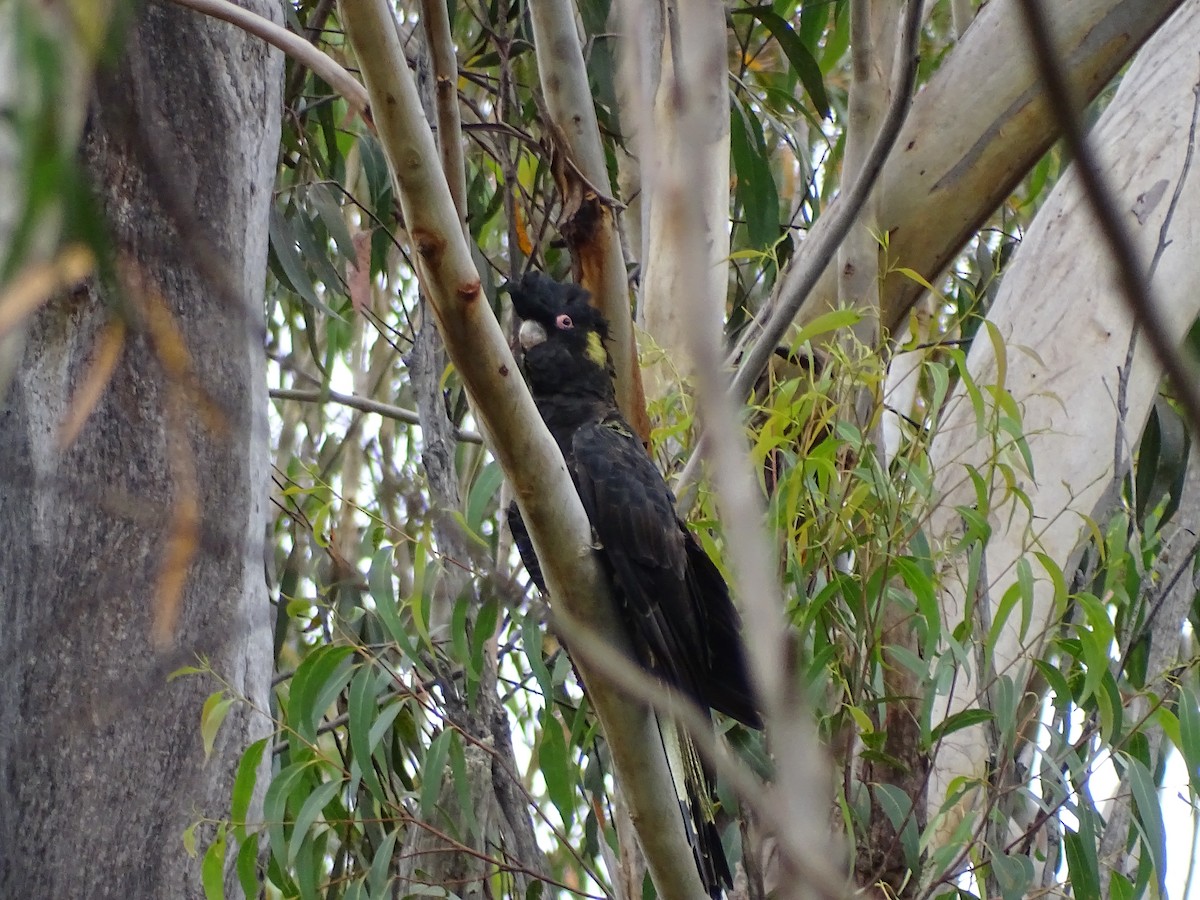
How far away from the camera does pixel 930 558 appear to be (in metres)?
1.51

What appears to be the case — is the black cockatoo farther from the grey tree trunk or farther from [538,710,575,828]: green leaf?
the grey tree trunk

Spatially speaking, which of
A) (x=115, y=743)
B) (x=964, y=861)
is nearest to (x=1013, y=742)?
(x=964, y=861)

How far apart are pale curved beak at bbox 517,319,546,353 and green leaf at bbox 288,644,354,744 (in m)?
0.55

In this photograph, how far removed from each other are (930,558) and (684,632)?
31cm

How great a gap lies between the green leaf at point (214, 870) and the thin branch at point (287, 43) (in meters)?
0.81

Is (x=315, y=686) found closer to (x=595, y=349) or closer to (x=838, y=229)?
(x=595, y=349)

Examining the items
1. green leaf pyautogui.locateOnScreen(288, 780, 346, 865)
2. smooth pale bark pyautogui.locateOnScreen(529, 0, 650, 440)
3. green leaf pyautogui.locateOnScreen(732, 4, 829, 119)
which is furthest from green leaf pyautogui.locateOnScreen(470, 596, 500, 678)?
green leaf pyautogui.locateOnScreen(732, 4, 829, 119)

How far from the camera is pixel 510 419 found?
1.01 metres

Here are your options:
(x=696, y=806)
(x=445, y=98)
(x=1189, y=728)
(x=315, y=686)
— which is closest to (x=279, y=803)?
(x=315, y=686)

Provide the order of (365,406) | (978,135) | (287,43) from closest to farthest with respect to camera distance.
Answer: (287,43) < (978,135) < (365,406)

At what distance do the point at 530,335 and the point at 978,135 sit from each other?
0.81 meters

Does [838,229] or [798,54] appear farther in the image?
[798,54]

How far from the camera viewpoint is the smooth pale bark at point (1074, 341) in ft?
6.22

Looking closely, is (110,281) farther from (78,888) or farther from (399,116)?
(78,888)
